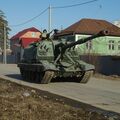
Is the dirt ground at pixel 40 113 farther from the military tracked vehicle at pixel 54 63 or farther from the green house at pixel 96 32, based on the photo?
the green house at pixel 96 32

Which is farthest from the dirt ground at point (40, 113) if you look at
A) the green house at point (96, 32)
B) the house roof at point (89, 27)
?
the house roof at point (89, 27)

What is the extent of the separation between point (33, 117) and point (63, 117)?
0.65 m

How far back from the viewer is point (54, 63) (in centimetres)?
2214

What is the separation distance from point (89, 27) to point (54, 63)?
37.7m

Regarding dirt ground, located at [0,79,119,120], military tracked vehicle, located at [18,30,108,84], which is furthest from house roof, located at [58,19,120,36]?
dirt ground, located at [0,79,119,120]

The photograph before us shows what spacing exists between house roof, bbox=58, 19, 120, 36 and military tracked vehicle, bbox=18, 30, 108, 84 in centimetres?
3258

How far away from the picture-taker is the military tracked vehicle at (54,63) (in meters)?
21.5

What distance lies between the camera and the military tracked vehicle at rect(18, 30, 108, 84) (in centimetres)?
2149

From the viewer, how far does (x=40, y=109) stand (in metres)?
11.2

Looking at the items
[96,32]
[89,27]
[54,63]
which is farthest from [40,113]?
[89,27]

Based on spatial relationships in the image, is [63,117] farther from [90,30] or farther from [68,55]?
[90,30]

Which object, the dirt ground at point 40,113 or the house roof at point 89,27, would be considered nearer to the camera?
the dirt ground at point 40,113

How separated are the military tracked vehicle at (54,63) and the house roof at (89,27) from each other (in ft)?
107

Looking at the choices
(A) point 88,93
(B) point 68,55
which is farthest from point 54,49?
(A) point 88,93
